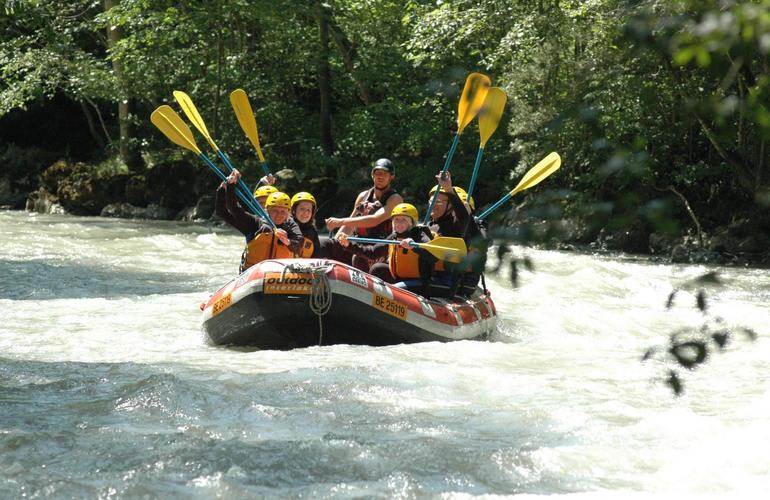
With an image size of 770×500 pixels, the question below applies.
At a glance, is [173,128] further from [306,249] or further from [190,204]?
[190,204]

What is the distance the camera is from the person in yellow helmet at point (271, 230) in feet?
22.7

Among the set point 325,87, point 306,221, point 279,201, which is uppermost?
point 325,87

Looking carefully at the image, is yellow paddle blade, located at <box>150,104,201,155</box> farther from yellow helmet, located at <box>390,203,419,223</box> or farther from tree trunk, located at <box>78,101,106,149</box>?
tree trunk, located at <box>78,101,106,149</box>

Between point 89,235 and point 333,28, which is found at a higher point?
point 333,28

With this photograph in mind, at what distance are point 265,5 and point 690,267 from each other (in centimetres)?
886

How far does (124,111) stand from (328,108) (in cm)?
422

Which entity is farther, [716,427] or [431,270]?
[431,270]

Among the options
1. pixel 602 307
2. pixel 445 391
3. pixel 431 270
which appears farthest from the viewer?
pixel 602 307

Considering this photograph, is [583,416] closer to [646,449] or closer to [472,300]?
[646,449]

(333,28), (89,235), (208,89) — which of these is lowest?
(89,235)

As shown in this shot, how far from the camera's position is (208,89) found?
66.2 feet

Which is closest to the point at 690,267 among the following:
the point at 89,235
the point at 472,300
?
the point at 472,300

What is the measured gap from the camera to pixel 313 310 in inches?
254

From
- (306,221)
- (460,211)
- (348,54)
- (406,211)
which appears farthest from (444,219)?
(348,54)
